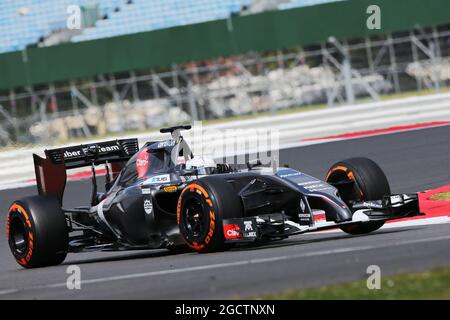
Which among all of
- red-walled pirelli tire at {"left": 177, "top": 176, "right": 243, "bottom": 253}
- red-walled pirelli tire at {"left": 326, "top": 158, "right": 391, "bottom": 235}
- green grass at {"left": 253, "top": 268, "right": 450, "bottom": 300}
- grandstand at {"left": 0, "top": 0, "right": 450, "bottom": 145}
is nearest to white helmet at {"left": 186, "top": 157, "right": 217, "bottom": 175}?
red-walled pirelli tire at {"left": 177, "top": 176, "right": 243, "bottom": 253}

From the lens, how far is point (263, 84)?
1226 inches

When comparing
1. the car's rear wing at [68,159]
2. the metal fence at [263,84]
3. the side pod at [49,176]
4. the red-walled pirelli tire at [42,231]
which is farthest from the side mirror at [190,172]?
the metal fence at [263,84]

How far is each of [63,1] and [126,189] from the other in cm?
2360

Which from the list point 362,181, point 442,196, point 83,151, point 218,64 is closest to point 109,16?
point 218,64

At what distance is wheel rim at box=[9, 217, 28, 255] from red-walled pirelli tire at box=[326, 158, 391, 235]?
3336 millimetres

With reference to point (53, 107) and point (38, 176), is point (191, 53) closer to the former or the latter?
point (53, 107)

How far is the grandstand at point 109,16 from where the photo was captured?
3291cm

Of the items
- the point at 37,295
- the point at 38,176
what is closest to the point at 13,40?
the point at 38,176

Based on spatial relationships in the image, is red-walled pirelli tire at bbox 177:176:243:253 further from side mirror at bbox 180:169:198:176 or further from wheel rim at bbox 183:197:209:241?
side mirror at bbox 180:169:198:176

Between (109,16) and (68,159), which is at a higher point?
(109,16)

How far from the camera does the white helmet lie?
11.5 m

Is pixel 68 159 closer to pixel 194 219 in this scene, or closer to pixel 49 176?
pixel 49 176

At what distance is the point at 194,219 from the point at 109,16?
78.8 feet

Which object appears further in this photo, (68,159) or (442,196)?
(442,196)
